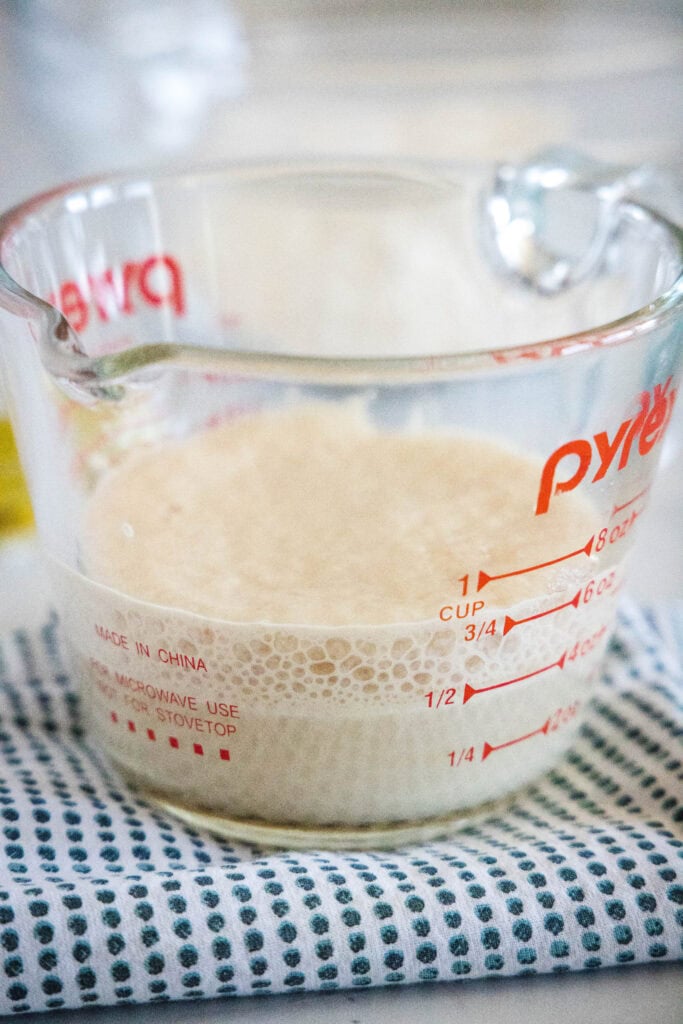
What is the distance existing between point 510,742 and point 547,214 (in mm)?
359

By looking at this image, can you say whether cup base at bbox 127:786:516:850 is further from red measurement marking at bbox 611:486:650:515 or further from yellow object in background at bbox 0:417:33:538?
yellow object in background at bbox 0:417:33:538

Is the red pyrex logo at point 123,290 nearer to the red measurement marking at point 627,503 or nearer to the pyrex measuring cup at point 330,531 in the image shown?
the pyrex measuring cup at point 330,531

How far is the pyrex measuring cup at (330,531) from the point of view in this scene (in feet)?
1.55

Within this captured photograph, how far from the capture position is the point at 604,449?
1.59ft

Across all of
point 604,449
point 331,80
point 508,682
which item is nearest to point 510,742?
point 508,682

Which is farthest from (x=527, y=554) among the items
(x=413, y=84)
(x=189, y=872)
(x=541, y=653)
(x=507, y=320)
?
(x=413, y=84)

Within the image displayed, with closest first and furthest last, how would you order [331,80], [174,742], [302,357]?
[302,357], [174,742], [331,80]

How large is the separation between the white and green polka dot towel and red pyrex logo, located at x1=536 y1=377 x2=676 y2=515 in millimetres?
160

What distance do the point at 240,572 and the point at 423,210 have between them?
367mm

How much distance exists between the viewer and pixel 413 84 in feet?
4.14

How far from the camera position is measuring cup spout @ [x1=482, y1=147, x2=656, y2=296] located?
0.71m

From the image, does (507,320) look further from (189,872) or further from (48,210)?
(189,872)

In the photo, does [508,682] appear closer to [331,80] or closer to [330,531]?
[330,531]

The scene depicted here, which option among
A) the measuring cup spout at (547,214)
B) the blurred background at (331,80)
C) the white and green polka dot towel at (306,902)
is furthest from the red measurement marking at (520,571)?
the blurred background at (331,80)
